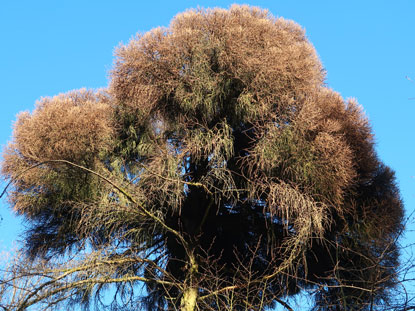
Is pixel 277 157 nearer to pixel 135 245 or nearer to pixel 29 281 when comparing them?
pixel 135 245

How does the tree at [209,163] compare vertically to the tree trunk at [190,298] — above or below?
above

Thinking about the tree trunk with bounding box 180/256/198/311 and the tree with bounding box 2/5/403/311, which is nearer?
the tree trunk with bounding box 180/256/198/311

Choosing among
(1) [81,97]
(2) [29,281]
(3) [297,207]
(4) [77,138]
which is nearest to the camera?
(2) [29,281]

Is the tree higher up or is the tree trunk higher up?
the tree

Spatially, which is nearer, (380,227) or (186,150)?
(186,150)

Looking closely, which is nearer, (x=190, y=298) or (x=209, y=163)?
(x=190, y=298)

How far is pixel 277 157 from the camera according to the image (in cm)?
989

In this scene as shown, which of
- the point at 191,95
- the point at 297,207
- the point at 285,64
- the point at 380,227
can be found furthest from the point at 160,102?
the point at 380,227

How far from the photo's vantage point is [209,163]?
32.5ft

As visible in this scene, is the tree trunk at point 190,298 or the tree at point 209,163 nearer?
the tree trunk at point 190,298

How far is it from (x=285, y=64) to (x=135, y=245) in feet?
14.9

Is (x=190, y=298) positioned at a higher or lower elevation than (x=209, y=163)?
lower

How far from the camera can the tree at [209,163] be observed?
9758 mm

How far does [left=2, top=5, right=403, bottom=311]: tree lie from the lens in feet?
32.0
